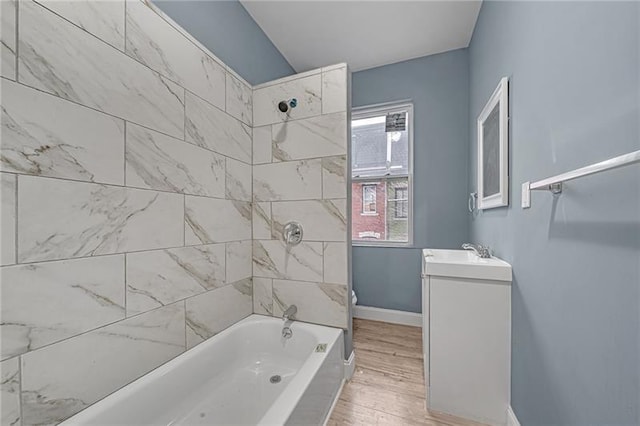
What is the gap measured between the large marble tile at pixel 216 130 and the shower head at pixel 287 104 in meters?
0.32

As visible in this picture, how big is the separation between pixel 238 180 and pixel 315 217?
63cm

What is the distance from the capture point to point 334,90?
5.59ft

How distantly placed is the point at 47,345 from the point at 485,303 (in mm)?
1921

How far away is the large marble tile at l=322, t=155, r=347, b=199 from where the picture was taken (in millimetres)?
1686

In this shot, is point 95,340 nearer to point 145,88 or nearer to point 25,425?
point 25,425

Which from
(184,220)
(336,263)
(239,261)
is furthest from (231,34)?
(336,263)

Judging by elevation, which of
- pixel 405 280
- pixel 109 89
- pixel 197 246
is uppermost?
pixel 109 89

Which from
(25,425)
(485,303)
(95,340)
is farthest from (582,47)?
(25,425)

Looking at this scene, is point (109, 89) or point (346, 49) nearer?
point (109, 89)

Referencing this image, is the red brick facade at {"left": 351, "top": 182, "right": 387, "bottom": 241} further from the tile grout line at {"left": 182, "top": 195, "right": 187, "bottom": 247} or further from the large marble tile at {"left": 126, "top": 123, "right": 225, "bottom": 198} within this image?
the tile grout line at {"left": 182, "top": 195, "right": 187, "bottom": 247}

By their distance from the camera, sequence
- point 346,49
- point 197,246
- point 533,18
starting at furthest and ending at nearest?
point 346,49 < point 197,246 < point 533,18

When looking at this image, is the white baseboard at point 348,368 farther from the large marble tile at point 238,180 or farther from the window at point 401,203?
the window at point 401,203

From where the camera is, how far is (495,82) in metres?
1.65

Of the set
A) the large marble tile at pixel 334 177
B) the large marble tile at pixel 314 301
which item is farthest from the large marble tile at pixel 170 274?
the large marble tile at pixel 334 177
